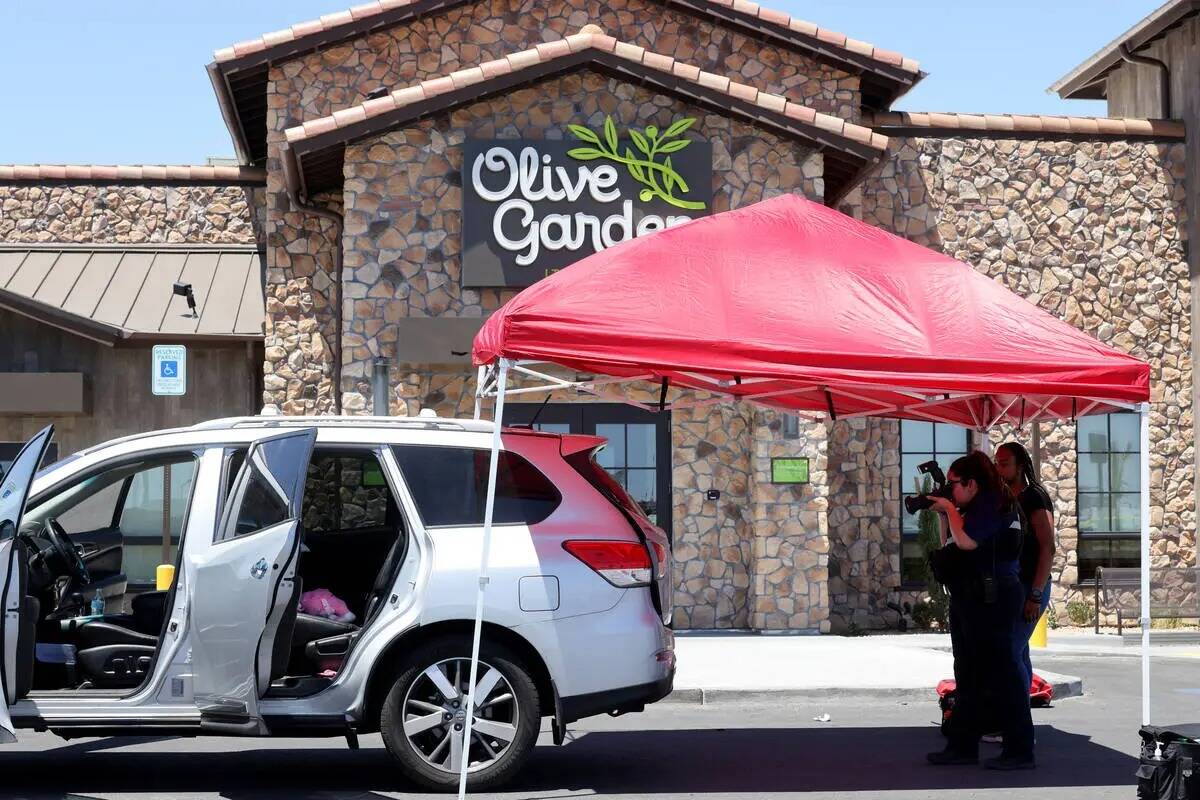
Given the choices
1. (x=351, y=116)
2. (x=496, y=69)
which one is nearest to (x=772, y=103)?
(x=496, y=69)

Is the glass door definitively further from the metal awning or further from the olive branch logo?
the metal awning

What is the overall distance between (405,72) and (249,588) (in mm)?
12192

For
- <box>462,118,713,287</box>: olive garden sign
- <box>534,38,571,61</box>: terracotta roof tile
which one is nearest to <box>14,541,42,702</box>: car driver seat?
<box>462,118,713,287</box>: olive garden sign

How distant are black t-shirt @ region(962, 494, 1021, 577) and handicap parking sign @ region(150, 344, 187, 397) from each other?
25.3ft

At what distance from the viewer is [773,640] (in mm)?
16016

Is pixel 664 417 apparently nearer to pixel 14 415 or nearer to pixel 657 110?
pixel 657 110

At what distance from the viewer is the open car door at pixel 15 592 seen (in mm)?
7297

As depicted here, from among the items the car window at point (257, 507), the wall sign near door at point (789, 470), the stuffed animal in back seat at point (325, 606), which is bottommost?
the stuffed animal in back seat at point (325, 606)

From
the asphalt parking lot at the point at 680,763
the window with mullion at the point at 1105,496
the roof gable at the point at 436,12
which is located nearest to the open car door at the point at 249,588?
the asphalt parking lot at the point at 680,763

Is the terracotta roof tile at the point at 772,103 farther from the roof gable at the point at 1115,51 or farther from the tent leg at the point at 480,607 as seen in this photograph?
the tent leg at the point at 480,607

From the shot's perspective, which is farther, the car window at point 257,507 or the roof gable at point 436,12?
the roof gable at point 436,12

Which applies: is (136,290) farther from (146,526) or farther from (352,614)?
(352,614)

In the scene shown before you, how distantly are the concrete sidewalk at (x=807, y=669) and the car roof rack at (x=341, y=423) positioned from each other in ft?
14.4

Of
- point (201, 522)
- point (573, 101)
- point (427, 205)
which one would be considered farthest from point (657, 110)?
point (201, 522)
